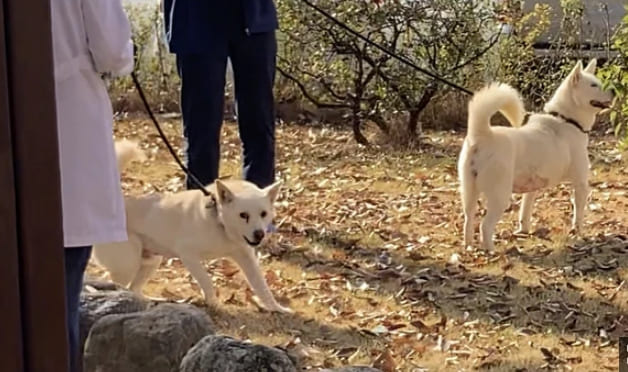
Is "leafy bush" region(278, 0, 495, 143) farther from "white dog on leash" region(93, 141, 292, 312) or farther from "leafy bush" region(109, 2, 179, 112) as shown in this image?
"white dog on leash" region(93, 141, 292, 312)

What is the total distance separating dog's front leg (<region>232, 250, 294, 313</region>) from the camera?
170 inches

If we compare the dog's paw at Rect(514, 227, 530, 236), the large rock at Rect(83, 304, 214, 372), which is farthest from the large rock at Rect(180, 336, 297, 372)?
the dog's paw at Rect(514, 227, 530, 236)

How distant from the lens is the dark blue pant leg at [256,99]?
4.78m

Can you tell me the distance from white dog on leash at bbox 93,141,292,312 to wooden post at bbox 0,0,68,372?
7.68 feet

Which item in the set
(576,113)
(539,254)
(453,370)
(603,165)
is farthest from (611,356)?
(603,165)

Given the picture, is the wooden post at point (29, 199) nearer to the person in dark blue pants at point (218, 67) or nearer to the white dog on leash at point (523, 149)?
the person in dark blue pants at point (218, 67)

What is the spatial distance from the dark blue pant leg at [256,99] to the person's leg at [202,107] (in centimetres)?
9

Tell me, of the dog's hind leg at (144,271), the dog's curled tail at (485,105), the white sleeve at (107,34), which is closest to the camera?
the white sleeve at (107,34)

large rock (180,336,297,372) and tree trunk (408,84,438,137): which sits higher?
large rock (180,336,297,372)

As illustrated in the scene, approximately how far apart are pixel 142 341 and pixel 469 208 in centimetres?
245

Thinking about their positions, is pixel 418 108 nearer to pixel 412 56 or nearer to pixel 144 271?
pixel 412 56

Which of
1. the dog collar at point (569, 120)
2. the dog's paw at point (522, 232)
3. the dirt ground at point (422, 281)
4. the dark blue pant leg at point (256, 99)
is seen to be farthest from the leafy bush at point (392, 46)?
the dark blue pant leg at point (256, 99)

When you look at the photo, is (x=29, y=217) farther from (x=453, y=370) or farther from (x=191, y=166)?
(x=191, y=166)

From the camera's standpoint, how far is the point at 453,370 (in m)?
3.66
